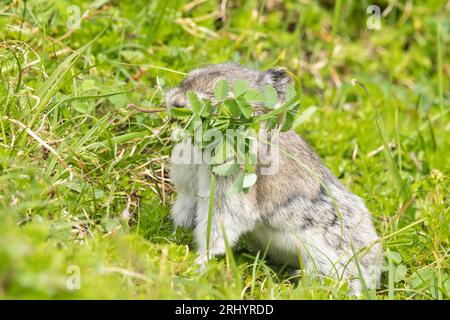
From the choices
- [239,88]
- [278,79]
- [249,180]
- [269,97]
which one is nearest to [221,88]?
[239,88]

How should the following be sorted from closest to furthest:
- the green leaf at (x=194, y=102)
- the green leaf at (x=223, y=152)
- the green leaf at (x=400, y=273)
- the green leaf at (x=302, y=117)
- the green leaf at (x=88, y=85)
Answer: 1. the green leaf at (x=194, y=102)
2. the green leaf at (x=223, y=152)
3. the green leaf at (x=400, y=273)
4. the green leaf at (x=88, y=85)
5. the green leaf at (x=302, y=117)

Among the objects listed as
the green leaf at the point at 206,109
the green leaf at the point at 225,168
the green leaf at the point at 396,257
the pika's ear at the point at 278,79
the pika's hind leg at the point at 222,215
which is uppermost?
the pika's ear at the point at 278,79

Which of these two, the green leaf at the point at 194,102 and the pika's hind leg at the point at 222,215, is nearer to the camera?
the green leaf at the point at 194,102

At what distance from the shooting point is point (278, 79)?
5.32m

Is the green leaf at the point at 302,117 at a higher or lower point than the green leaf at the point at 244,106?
higher

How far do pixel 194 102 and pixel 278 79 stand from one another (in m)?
0.99

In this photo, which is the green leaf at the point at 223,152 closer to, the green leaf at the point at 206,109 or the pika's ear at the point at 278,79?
the green leaf at the point at 206,109

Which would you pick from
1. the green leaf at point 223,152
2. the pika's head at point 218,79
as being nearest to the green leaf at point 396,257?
the pika's head at point 218,79

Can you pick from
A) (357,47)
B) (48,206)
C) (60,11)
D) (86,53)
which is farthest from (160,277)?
(357,47)

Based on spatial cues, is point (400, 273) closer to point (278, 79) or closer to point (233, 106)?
point (278, 79)

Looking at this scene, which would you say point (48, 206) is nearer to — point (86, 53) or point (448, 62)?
point (86, 53)

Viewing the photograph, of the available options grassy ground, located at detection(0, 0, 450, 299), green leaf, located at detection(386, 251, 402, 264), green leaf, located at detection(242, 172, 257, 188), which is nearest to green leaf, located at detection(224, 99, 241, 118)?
green leaf, located at detection(242, 172, 257, 188)

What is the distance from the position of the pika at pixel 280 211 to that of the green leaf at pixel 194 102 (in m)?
0.28

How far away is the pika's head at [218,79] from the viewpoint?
490 cm
